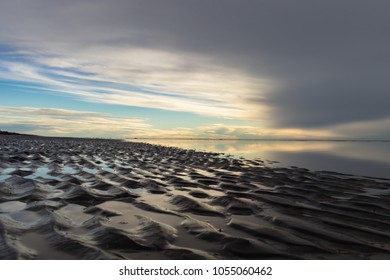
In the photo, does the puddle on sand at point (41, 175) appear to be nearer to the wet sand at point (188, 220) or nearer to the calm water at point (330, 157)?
the wet sand at point (188, 220)

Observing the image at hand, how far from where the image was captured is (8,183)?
11367 millimetres

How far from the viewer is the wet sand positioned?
5.44 m

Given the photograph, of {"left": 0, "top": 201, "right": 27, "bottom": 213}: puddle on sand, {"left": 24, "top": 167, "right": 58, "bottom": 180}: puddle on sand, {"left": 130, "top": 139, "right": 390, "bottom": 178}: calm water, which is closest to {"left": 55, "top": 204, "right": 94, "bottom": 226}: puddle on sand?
{"left": 0, "top": 201, "right": 27, "bottom": 213}: puddle on sand

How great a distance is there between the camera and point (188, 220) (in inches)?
290

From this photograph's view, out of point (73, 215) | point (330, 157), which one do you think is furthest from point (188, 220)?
point (330, 157)

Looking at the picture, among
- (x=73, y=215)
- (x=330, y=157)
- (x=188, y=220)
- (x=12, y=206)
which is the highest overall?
(x=330, y=157)

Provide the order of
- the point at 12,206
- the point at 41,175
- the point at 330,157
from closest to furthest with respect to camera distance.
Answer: the point at 12,206 → the point at 41,175 → the point at 330,157

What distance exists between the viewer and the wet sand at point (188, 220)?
214 inches

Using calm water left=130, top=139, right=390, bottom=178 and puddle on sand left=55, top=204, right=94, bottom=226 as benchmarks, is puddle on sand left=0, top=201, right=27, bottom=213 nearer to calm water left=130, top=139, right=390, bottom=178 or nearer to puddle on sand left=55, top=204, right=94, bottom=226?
puddle on sand left=55, top=204, right=94, bottom=226

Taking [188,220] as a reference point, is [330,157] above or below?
above

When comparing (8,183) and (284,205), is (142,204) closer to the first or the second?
(284,205)

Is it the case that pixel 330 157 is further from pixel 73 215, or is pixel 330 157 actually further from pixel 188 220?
pixel 73 215
